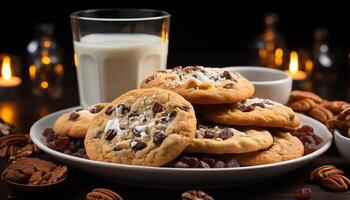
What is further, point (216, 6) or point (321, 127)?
point (216, 6)

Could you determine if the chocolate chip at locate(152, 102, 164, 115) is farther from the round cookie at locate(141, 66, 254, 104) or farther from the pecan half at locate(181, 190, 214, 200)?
the pecan half at locate(181, 190, 214, 200)

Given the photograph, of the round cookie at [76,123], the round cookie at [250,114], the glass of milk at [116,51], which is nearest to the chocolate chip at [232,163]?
the round cookie at [250,114]

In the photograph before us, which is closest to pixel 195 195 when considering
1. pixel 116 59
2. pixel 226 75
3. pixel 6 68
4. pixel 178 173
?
pixel 178 173

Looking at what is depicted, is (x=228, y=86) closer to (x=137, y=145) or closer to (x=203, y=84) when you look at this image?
(x=203, y=84)

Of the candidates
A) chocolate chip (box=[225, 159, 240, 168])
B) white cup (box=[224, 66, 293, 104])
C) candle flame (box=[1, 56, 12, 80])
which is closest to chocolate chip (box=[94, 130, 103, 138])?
chocolate chip (box=[225, 159, 240, 168])

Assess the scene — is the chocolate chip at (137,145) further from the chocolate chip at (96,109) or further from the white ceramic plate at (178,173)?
the chocolate chip at (96,109)

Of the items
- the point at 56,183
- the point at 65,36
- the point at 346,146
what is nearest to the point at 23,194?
the point at 56,183

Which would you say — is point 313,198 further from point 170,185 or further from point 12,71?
point 12,71
